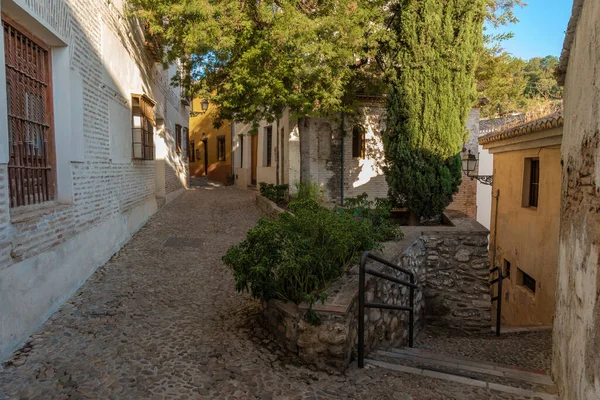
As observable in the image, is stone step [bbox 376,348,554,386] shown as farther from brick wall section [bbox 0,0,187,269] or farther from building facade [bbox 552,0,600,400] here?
brick wall section [bbox 0,0,187,269]

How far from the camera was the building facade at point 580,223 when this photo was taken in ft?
8.81

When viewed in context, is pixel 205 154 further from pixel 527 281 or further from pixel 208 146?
pixel 527 281

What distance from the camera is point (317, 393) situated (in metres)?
3.19

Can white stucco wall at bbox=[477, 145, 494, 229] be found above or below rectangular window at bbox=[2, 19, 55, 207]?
below

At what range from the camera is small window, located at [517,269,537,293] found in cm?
853

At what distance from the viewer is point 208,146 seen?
2564 centimetres

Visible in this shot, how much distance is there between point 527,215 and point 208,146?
20138 mm

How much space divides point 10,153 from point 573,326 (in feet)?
16.8

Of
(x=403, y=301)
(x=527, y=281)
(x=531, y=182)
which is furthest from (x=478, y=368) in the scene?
(x=531, y=182)

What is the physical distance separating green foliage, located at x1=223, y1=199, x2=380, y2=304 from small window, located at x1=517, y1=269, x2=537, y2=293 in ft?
18.5

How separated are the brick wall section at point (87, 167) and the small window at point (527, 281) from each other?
8125 millimetres

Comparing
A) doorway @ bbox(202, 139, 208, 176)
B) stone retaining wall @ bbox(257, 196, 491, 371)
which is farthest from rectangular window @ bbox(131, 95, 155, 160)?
doorway @ bbox(202, 139, 208, 176)

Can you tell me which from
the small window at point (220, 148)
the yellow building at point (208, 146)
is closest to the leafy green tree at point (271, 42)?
the yellow building at point (208, 146)

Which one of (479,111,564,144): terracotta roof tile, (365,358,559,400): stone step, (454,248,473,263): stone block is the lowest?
(365,358,559,400): stone step
